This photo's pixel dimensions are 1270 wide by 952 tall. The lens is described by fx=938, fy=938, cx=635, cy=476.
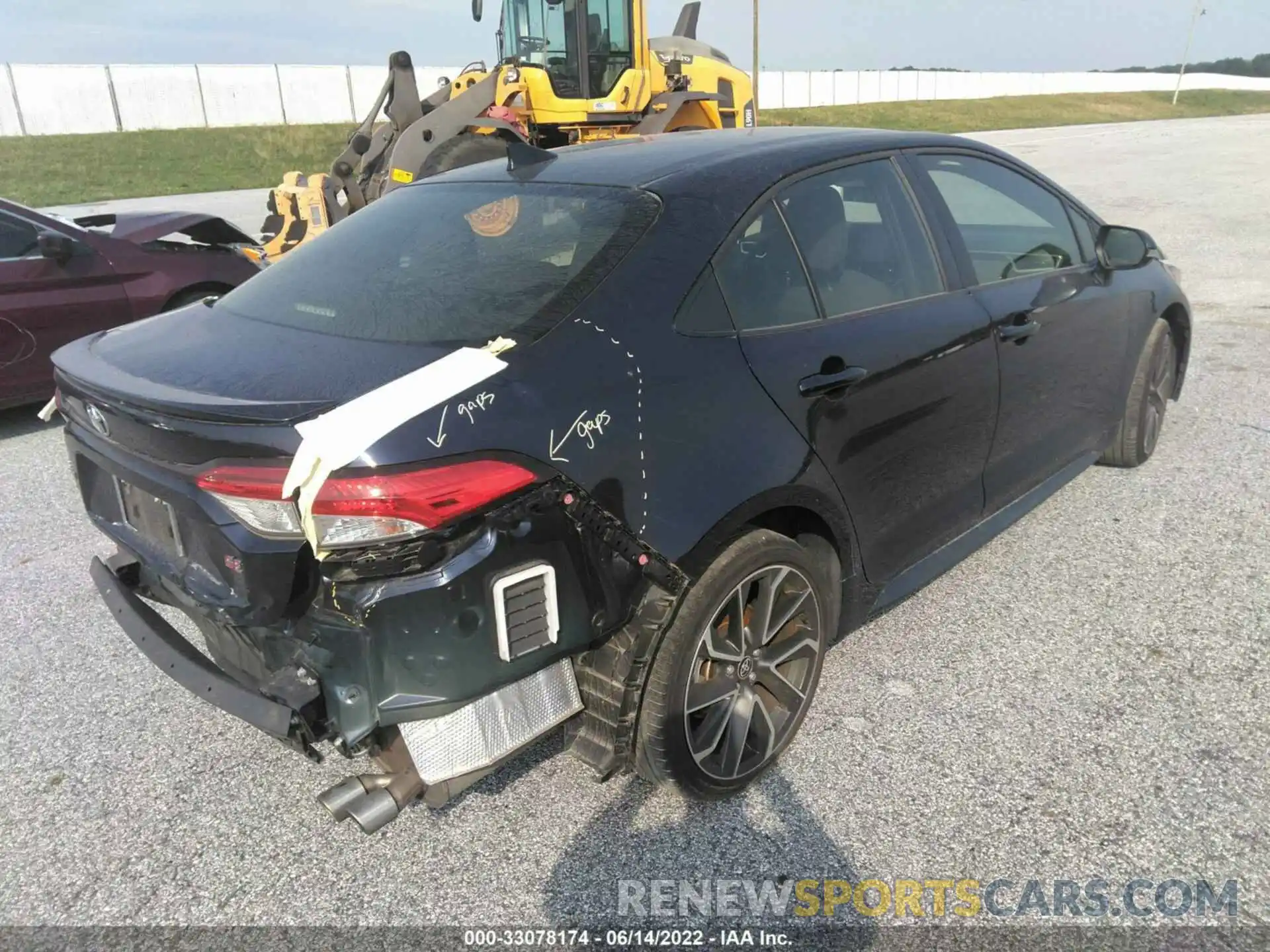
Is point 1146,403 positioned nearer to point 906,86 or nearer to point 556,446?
point 556,446

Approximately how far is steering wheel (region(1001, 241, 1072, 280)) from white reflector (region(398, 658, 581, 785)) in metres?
2.36

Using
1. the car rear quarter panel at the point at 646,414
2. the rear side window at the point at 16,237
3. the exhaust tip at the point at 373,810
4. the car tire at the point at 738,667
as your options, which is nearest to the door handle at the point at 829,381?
the car rear quarter panel at the point at 646,414

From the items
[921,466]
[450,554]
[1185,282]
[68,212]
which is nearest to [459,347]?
[450,554]

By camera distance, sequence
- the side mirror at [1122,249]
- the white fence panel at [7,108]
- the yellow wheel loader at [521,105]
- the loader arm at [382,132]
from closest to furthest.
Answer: the side mirror at [1122,249] → the yellow wheel loader at [521,105] → the loader arm at [382,132] → the white fence panel at [7,108]

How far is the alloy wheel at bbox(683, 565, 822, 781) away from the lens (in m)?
2.50

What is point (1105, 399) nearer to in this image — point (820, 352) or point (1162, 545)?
point (1162, 545)

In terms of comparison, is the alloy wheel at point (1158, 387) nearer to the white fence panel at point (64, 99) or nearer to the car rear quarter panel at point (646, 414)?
the car rear quarter panel at point (646, 414)

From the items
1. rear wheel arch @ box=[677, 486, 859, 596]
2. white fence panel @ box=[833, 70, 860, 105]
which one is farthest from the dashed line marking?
white fence panel @ box=[833, 70, 860, 105]

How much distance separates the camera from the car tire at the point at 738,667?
2354 mm

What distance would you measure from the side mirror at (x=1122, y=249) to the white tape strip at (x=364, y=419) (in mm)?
3123

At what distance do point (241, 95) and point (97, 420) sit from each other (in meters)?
41.3

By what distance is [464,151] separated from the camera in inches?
380

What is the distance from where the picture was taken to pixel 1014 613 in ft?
11.4

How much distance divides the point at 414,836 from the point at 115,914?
28.4 inches
